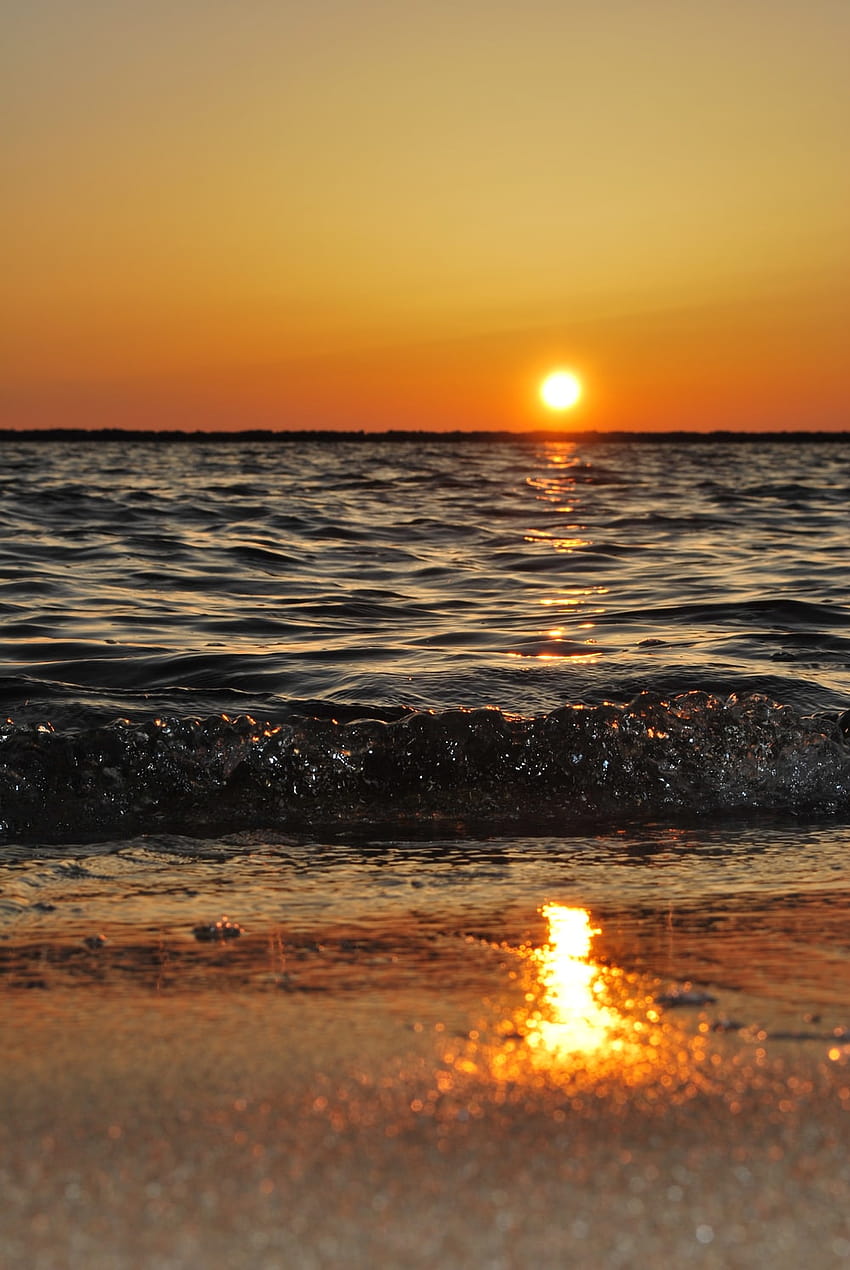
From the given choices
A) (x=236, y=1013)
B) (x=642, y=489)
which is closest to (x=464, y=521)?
(x=642, y=489)

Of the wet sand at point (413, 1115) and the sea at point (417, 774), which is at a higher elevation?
the wet sand at point (413, 1115)

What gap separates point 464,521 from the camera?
690 inches

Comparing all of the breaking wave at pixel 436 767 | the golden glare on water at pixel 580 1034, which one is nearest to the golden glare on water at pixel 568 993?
the golden glare on water at pixel 580 1034

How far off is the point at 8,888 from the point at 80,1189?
1795mm

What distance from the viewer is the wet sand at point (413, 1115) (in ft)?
5.37

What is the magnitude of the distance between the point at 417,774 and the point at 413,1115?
2.99 meters

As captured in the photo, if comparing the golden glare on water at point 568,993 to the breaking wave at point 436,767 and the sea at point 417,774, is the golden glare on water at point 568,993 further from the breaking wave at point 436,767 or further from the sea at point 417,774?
the breaking wave at point 436,767

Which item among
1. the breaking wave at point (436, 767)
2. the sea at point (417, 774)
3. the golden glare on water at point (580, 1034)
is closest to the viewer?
the golden glare on water at point (580, 1034)

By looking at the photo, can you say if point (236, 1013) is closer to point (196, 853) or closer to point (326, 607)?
point (196, 853)

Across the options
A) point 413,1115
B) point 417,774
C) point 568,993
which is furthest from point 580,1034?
point 417,774

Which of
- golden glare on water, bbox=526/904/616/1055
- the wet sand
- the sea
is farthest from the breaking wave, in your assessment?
the wet sand

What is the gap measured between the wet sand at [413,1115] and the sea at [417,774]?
0.10 meters

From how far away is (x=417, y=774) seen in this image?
16.3 ft

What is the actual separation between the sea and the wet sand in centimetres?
10
